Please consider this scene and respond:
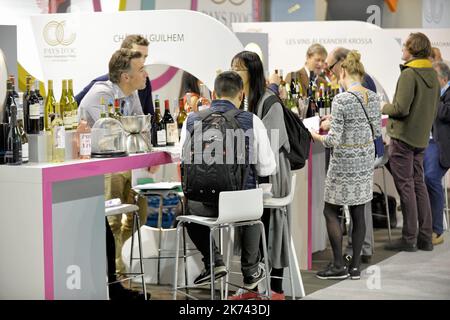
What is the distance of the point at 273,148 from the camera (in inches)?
183

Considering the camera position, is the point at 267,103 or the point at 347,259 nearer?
the point at 267,103

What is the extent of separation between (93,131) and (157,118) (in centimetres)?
78

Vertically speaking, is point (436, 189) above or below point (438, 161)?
below

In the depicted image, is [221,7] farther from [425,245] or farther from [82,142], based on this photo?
[82,142]

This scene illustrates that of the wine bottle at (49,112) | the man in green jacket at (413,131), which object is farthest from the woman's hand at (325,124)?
the wine bottle at (49,112)

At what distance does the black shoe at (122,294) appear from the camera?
15.5 feet

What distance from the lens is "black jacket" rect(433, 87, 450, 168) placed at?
6.65m

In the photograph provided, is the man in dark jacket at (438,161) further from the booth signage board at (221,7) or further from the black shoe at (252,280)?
the booth signage board at (221,7)

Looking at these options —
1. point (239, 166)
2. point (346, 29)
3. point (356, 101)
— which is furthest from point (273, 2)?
point (239, 166)

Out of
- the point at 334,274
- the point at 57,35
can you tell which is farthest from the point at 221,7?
the point at 334,274

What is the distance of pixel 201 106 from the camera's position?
5238 millimetres

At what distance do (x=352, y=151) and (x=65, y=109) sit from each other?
1.86 meters

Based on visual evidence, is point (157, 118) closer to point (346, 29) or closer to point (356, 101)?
point (356, 101)

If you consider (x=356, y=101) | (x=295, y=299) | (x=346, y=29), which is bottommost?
(x=295, y=299)
